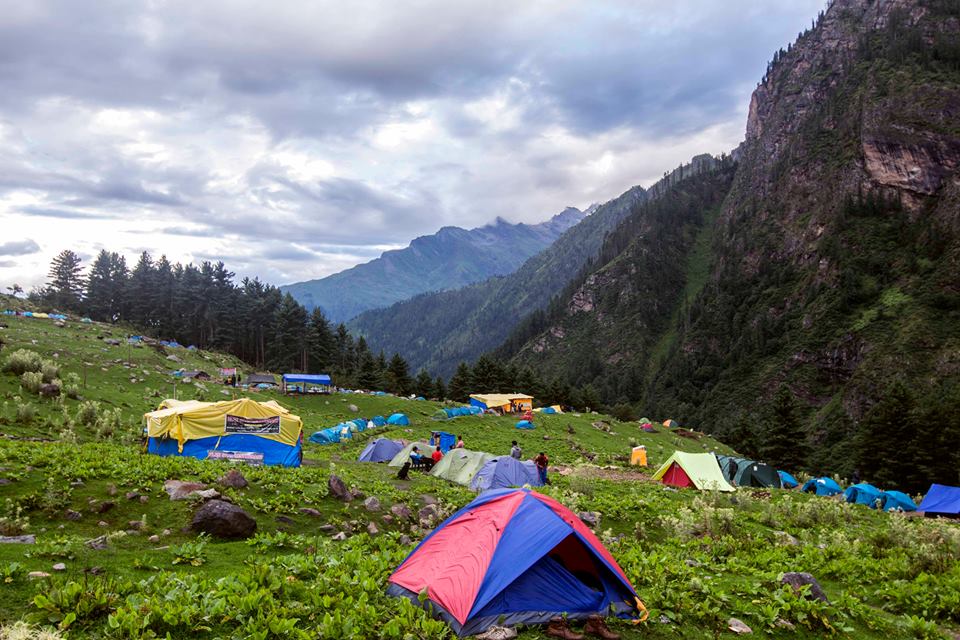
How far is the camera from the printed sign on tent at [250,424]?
75.2 feet

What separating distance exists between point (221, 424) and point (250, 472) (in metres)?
7.40

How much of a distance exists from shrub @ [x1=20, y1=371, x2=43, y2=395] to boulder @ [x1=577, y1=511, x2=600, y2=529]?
28967 mm

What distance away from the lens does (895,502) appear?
1099 inches

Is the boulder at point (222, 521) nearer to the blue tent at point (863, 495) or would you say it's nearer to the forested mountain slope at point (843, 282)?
the blue tent at point (863, 495)

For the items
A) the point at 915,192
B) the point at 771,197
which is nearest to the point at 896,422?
the point at 915,192

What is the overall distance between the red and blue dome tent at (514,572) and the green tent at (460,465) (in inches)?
578

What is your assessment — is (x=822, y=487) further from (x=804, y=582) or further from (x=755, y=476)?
(x=804, y=582)

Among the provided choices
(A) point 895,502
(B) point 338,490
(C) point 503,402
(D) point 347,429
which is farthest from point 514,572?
(C) point 503,402

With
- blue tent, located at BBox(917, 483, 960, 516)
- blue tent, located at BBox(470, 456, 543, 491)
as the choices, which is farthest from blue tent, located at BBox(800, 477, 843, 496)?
blue tent, located at BBox(470, 456, 543, 491)

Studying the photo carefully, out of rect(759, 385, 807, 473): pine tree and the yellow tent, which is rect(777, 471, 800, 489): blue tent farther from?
the yellow tent

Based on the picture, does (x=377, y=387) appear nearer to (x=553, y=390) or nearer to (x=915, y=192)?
(x=553, y=390)

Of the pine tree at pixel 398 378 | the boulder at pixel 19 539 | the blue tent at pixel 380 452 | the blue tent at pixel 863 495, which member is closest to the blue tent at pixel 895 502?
the blue tent at pixel 863 495

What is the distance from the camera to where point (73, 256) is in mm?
97812

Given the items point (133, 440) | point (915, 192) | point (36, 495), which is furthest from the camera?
point (915, 192)
